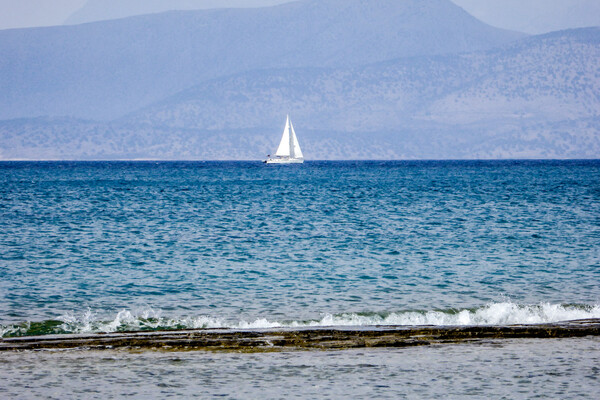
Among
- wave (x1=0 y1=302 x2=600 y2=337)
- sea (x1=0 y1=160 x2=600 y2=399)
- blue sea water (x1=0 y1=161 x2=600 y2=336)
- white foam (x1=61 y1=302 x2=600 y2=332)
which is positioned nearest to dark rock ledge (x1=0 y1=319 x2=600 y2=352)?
sea (x1=0 y1=160 x2=600 y2=399)

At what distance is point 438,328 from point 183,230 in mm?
27056

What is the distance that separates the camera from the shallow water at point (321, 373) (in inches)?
495

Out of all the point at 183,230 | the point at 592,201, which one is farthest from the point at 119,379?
the point at 592,201

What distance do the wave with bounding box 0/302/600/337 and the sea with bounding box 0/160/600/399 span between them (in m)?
0.06

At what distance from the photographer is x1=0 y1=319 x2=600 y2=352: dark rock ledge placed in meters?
15.6

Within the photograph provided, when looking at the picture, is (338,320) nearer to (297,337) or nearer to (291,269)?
(297,337)

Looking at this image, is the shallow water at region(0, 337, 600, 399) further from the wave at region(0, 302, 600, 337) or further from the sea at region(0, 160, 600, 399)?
the wave at region(0, 302, 600, 337)

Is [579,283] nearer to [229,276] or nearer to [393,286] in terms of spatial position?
[393,286]

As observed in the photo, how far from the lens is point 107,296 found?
23.8 m

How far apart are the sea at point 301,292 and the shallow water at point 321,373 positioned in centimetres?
3

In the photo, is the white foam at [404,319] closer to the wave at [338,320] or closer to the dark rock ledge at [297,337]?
the wave at [338,320]

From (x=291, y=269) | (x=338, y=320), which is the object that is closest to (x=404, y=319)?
(x=338, y=320)

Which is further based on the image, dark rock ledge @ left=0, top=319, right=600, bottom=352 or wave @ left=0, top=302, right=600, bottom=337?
wave @ left=0, top=302, right=600, bottom=337

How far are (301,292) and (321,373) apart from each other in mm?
10364
